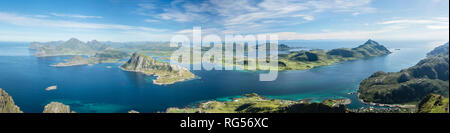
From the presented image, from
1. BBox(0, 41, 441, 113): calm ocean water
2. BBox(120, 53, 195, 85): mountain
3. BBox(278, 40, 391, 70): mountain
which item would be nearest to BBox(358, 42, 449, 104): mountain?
BBox(0, 41, 441, 113): calm ocean water

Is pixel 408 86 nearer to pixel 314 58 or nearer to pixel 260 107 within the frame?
pixel 260 107

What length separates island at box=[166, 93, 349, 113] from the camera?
38.8 m

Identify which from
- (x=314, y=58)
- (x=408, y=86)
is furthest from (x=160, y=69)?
(x=314, y=58)

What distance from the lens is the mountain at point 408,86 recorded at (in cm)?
6156

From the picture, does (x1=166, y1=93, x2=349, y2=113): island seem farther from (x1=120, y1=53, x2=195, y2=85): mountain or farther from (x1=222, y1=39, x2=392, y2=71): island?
(x1=222, y1=39, x2=392, y2=71): island

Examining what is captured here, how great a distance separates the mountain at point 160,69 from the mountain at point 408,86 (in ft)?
216

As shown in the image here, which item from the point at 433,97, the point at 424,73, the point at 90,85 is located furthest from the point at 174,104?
the point at 424,73

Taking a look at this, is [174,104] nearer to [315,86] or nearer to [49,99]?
[49,99]

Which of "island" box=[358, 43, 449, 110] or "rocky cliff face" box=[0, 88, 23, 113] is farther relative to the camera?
"island" box=[358, 43, 449, 110]

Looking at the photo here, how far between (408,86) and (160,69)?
329ft

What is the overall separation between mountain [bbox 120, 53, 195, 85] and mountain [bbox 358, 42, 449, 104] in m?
65.8

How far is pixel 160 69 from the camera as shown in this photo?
113m

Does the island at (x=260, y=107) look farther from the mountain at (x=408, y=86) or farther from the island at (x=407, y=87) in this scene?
the mountain at (x=408, y=86)
